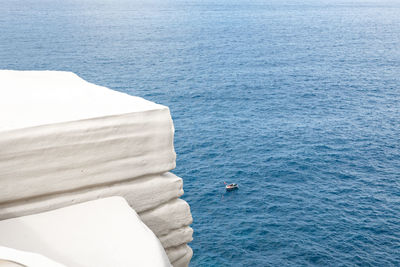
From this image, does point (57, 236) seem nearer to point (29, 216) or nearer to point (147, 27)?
point (29, 216)

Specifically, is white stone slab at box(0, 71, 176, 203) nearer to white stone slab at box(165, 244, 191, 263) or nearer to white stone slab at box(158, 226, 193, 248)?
white stone slab at box(158, 226, 193, 248)

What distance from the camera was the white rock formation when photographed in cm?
306

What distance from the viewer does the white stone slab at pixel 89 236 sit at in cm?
266

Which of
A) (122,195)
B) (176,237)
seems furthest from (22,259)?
(176,237)

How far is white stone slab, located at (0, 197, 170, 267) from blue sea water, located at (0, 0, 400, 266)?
47553mm

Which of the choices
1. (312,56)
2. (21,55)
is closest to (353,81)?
(312,56)

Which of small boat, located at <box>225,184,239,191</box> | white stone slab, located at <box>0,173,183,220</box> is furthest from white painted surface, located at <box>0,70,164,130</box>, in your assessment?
small boat, located at <box>225,184,239,191</box>

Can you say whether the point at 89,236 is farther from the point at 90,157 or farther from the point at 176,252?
the point at 176,252

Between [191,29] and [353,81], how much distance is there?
95.1m

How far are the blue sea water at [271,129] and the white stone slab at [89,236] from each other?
4755 centimetres

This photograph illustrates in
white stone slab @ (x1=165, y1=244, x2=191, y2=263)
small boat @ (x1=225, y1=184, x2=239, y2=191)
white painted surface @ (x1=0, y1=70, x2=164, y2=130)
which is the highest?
white painted surface @ (x1=0, y1=70, x2=164, y2=130)

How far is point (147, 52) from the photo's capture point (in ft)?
441

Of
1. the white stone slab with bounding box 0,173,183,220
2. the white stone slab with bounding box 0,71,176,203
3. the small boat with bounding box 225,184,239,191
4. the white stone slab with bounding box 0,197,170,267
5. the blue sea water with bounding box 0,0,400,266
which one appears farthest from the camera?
the small boat with bounding box 225,184,239,191

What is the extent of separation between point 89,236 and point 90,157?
0.65 metres
